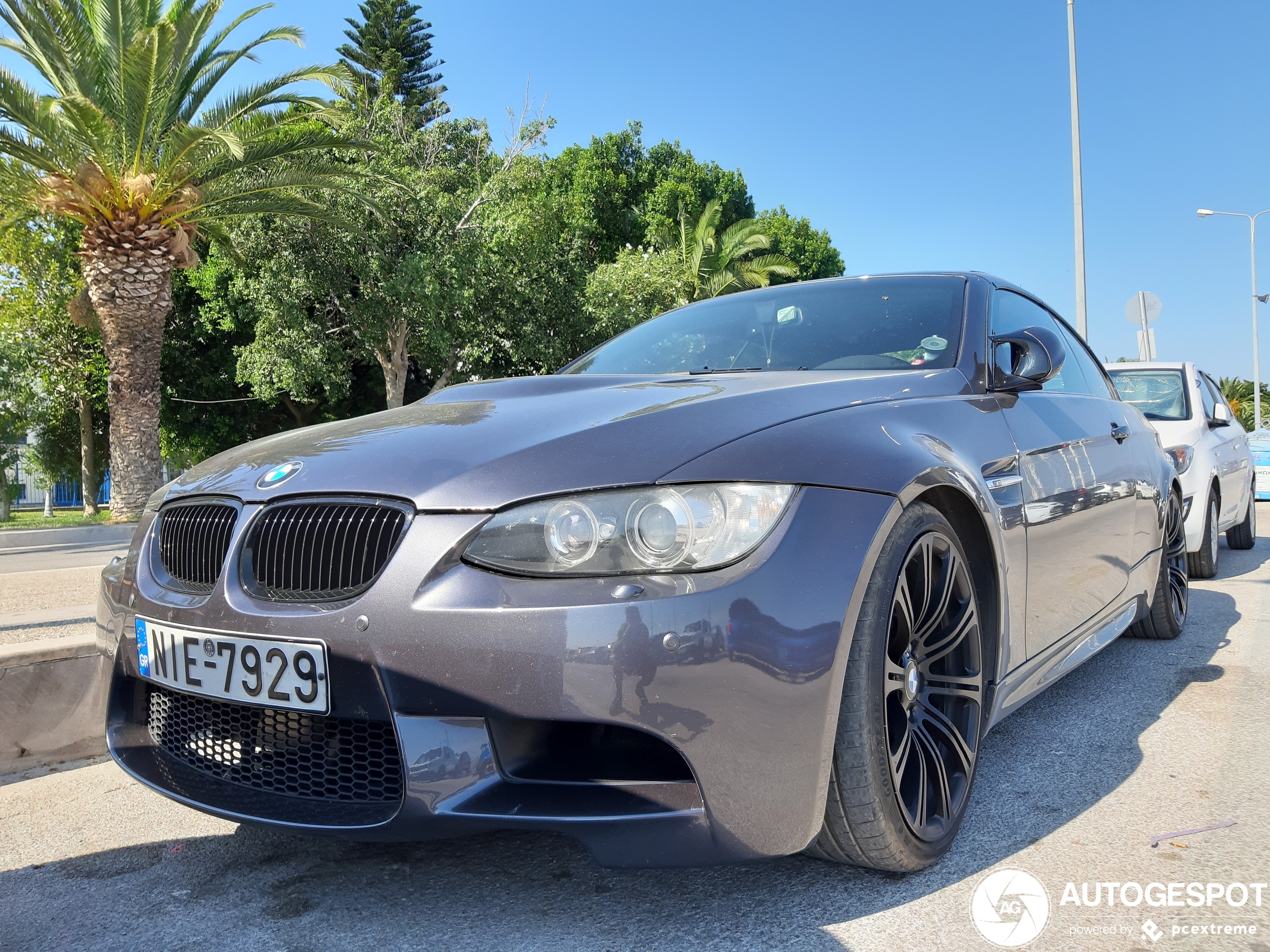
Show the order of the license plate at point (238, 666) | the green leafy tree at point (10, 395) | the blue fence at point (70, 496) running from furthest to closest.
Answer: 1. the blue fence at point (70, 496)
2. the green leafy tree at point (10, 395)
3. the license plate at point (238, 666)

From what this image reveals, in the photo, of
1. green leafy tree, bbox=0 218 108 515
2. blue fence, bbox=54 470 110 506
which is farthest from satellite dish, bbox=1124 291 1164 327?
blue fence, bbox=54 470 110 506

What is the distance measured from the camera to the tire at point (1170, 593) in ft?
14.0

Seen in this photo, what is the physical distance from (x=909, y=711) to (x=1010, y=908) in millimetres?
407

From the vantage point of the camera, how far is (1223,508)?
7109 millimetres

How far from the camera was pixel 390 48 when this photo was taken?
3550 cm

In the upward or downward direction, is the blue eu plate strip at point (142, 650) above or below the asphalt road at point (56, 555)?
above

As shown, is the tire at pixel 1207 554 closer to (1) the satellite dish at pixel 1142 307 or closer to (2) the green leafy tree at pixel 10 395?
(1) the satellite dish at pixel 1142 307

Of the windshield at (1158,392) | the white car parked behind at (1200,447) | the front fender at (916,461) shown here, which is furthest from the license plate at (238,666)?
the windshield at (1158,392)

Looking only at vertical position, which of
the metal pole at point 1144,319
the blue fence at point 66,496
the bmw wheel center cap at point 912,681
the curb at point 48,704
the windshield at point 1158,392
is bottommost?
the blue fence at point 66,496

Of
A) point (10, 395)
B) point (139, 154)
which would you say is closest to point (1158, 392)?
point (139, 154)

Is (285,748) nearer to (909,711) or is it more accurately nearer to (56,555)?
(909,711)

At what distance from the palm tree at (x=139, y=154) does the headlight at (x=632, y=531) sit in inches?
441

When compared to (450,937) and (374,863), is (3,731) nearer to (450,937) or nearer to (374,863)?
(374,863)

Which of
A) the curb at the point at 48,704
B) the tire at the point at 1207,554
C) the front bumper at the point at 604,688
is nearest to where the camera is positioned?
the front bumper at the point at 604,688
